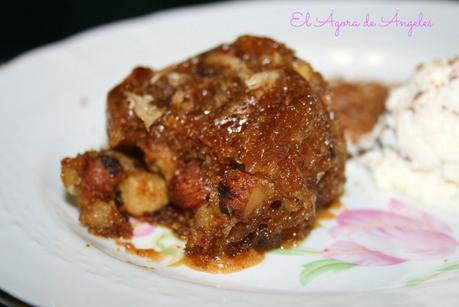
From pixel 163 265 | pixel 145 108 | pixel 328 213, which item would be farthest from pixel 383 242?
pixel 145 108

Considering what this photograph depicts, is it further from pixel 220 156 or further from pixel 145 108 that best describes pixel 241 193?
pixel 145 108

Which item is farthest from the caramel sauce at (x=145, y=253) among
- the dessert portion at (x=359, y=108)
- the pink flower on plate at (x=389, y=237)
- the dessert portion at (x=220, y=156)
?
the dessert portion at (x=359, y=108)

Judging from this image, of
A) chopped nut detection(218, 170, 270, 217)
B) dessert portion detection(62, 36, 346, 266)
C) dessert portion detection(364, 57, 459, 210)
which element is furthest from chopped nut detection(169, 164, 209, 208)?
dessert portion detection(364, 57, 459, 210)

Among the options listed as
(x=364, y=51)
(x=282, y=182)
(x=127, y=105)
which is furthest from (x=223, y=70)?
(x=364, y=51)

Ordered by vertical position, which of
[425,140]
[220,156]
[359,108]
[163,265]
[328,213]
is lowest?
[163,265]

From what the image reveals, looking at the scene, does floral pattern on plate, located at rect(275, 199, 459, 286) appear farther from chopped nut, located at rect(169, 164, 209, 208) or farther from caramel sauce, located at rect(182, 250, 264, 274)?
chopped nut, located at rect(169, 164, 209, 208)

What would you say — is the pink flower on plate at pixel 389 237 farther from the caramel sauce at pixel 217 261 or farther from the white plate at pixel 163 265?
the caramel sauce at pixel 217 261
